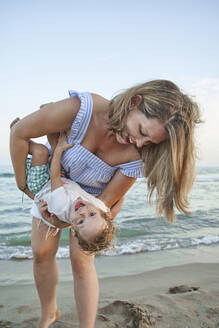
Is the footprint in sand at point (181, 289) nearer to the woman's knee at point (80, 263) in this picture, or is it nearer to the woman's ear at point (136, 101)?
the woman's knee at point (80, 263)

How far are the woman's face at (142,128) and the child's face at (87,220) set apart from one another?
0.62 m

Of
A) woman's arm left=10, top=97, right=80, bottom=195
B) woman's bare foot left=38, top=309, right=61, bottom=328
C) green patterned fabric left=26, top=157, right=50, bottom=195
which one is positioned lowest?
woman's bare foot left=38, top=309, right=61, bottom=328

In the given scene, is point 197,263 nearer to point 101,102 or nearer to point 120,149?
point 120,149

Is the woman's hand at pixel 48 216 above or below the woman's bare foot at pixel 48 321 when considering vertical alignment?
above

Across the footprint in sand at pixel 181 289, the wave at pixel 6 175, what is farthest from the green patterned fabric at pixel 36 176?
the wave at pixel 6 175

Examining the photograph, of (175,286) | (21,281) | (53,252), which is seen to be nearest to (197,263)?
(175,286)

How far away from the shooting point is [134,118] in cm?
219

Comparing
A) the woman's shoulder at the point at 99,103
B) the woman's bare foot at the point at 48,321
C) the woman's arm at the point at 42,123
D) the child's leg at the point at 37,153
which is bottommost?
the woman's bare foot at the point at 48,321

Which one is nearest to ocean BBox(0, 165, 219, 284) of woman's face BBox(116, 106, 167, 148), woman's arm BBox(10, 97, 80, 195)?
woman's arm BBox(10, 97, 80, 195)

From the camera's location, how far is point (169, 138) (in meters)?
2.23

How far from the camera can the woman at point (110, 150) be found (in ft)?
7.20

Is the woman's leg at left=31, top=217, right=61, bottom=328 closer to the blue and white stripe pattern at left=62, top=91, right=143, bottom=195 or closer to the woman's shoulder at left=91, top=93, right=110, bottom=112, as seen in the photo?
the blue and white stripe pattern at left=62, top=91, right=143, bottom=195

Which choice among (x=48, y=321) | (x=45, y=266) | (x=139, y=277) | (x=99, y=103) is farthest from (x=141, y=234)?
(x=99, y=103)

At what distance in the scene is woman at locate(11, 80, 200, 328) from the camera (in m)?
2.20
